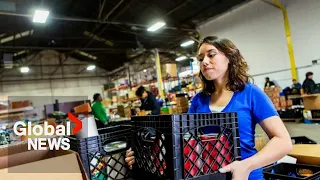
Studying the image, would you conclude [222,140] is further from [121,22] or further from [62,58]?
[62,58]

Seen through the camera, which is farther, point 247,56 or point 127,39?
point 127,39

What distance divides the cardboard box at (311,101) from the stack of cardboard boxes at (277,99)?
42.8 inches

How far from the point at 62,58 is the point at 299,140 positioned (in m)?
17.1

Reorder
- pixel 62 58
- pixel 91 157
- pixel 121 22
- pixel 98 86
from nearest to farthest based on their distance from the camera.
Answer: pixel 91 157 < pixel 121 22 < pixel 62 58 < pixel 98 86

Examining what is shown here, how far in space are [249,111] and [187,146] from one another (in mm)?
386

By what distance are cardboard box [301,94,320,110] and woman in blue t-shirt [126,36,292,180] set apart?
250 inches

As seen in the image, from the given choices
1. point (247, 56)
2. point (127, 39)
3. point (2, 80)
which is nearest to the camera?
point (247, 56)

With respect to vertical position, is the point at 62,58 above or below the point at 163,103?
above

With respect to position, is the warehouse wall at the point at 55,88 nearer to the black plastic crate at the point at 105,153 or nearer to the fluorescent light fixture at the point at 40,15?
the fluorescent light fixture at the point at 40,15

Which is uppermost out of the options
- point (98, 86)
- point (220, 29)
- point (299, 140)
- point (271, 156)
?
point (220, 29)

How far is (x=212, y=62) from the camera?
3.75 feet

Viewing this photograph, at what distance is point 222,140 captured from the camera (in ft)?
2.97

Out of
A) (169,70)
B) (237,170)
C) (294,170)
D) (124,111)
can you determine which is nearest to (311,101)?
(169,70)

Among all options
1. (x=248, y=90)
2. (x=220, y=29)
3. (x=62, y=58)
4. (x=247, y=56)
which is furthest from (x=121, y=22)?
(x=62, y=58)
